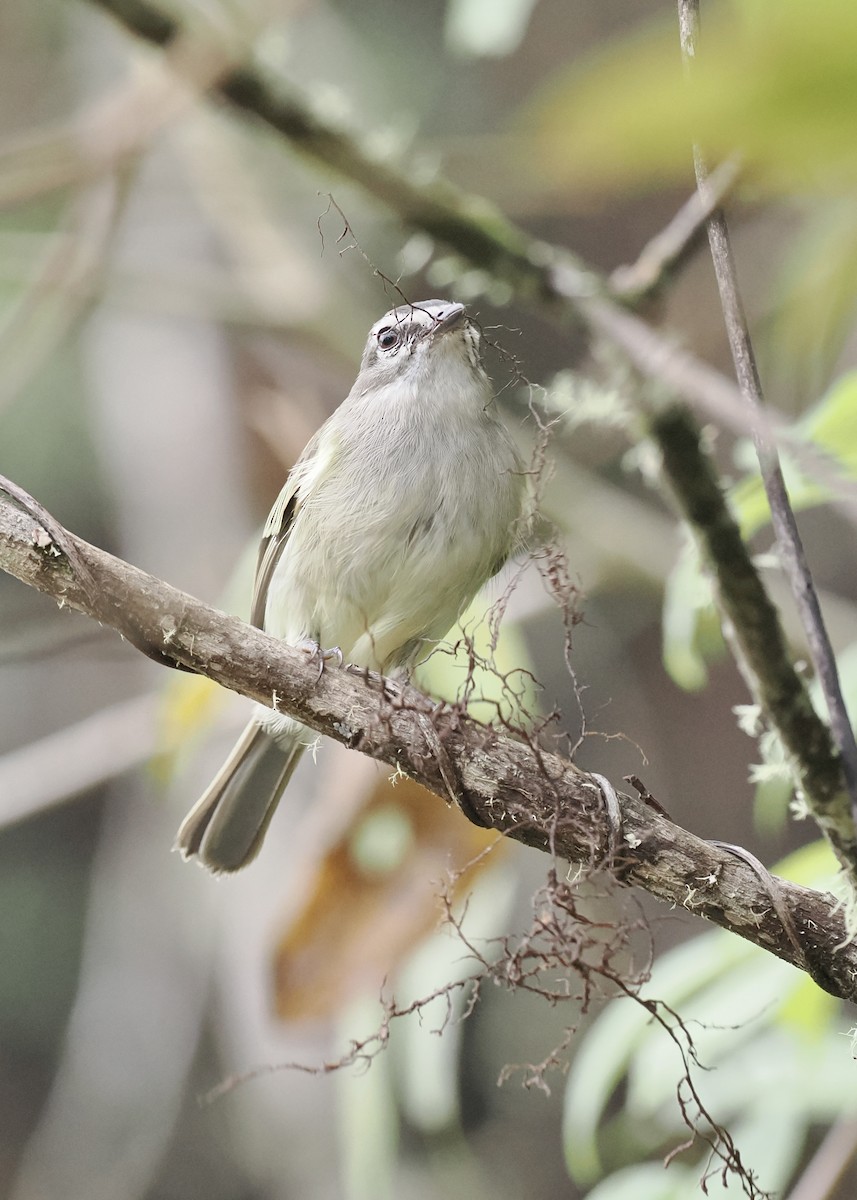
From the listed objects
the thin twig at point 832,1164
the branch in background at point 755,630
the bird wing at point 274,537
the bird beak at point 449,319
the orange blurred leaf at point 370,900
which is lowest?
the thin twig at point 832,1164

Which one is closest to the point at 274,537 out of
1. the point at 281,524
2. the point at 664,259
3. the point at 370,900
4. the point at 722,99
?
the point at 281,524

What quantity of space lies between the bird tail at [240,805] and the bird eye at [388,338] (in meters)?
0.99

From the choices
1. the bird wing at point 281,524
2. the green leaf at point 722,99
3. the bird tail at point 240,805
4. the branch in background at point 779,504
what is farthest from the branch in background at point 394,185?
the green leaf at point 722,99

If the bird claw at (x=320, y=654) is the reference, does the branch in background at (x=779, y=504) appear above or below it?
below

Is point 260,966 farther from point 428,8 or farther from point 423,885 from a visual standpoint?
point 428,8

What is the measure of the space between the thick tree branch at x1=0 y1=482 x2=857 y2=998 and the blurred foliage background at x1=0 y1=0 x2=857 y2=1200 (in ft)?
0.89

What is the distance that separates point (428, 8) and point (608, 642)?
294 cm

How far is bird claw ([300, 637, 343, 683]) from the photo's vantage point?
1759 millimetres

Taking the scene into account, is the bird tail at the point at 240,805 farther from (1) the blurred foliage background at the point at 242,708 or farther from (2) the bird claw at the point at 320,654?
(2) the bird claw at the point at 320,654

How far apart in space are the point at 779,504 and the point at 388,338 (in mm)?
1952

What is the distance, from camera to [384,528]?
2.70 metres

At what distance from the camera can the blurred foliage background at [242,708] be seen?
2.28 metres

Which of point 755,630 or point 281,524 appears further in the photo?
point 281,524

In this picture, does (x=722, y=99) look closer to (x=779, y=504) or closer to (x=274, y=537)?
(x=779, y=504)
